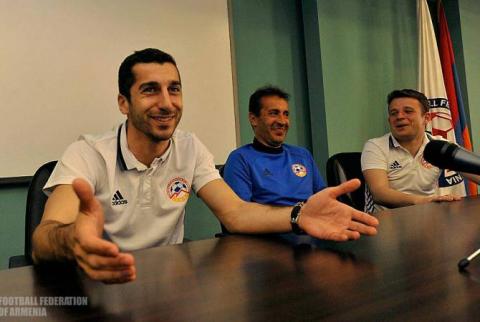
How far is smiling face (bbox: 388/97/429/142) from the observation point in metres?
2.51

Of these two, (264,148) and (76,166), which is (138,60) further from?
(264,148)

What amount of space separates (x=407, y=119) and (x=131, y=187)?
1772 millimetres

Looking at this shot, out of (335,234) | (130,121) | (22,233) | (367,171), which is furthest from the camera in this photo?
(367,171)

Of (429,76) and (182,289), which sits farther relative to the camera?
(429,76)

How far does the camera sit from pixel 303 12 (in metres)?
3.12

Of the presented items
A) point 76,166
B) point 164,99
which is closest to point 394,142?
point 164,99

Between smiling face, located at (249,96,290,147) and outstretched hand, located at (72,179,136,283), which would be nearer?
outstretched hand, located at (72,179,136,283)

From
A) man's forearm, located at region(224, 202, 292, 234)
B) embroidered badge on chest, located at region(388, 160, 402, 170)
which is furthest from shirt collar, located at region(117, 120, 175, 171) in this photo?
embroidered badge on chest, located at region(388, 160, 402, 170)

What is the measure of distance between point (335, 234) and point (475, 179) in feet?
5.04

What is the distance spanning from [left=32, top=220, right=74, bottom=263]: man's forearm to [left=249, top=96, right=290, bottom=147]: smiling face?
1.49 m

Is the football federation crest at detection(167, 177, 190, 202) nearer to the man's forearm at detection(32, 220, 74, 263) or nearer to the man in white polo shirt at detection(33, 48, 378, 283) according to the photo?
the man in white polo shirt at detection(33, 48, 378, 283)

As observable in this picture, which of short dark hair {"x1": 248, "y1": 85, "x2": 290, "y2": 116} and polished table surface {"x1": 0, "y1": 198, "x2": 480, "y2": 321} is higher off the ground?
short dark hair {"x1": 248, "y1": 85, "x2": 290, "y2": 116}

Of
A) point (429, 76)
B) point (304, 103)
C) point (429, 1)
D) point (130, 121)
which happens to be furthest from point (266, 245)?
point (429, 1)

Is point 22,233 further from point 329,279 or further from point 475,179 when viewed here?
point 475,179
